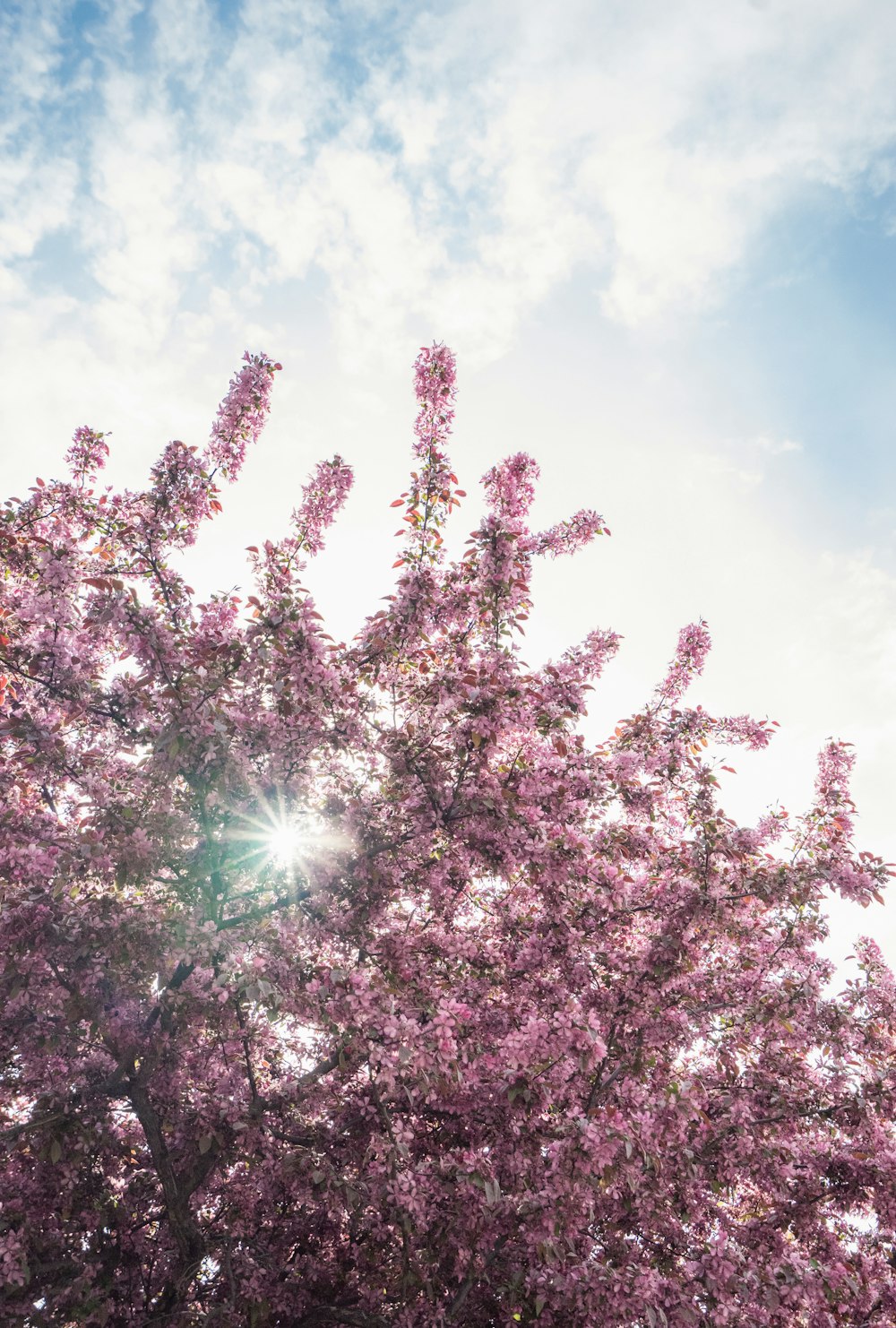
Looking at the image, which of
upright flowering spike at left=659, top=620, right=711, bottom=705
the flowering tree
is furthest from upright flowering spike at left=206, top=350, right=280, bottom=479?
upright flowering spike at left=659, top=620, right=711, bottom=705

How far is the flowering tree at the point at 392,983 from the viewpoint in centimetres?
587

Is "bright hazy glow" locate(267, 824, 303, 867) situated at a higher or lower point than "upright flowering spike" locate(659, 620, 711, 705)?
lower

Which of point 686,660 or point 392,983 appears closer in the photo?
point 392,983

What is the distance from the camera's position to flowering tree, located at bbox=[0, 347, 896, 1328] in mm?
5867

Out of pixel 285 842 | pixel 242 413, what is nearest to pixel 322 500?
pixel 242 413

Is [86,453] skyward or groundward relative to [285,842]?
skyward

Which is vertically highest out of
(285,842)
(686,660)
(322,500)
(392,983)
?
(322,500)

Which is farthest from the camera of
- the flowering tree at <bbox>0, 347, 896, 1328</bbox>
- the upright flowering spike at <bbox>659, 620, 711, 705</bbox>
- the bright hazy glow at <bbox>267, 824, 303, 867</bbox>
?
the upright flowering spike at <bbox>659, 620, 711, 705</bbox>

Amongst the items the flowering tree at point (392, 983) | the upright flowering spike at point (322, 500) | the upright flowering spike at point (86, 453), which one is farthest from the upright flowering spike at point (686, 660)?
the upright flowering spike at point (86, 453)

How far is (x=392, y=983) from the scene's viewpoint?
669 centimetres

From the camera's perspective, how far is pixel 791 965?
26.7ft

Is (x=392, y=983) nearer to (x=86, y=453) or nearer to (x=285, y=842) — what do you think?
(x=285, y=842)

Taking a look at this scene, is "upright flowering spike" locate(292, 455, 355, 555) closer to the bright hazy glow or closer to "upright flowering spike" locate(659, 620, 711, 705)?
the bright hazy glow

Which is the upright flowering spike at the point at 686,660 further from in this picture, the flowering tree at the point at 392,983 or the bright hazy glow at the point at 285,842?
the bright hazy glow at the point at 285,842
